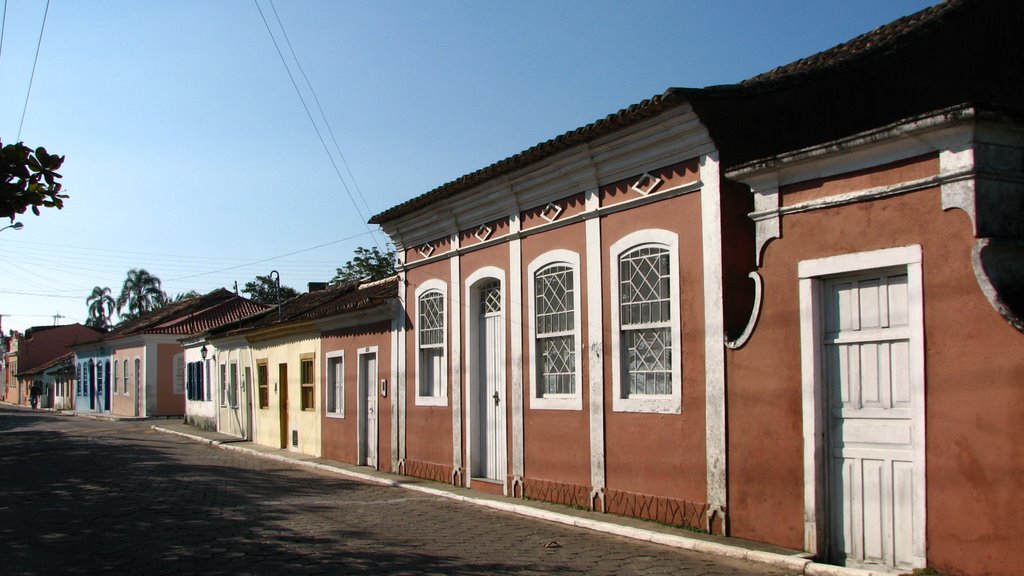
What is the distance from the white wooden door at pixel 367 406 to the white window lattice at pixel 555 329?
601cm

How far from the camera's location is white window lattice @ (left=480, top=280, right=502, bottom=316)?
43.5 feet

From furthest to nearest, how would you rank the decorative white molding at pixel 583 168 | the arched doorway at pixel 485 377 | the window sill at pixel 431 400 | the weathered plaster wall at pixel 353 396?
the weathered plaster wall at pixel 353 396, the window sill at pixel 431 400, the arched doorway at pixel 485 377, the decorative white molding at pixel 583 168

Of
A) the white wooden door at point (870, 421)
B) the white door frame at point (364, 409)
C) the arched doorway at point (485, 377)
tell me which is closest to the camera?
the white wooden door at point (870, 421)

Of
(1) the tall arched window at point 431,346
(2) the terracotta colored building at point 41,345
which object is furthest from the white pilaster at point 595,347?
(2) the terracotta colored building at point 41,345

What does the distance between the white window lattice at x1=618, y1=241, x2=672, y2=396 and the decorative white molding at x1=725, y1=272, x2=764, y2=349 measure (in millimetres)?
1058

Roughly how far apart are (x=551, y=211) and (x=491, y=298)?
2.21m

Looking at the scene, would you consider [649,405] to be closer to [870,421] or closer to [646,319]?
[646,319]

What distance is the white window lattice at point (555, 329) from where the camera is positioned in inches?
451

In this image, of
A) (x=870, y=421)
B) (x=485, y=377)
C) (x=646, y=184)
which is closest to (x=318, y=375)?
(x=485, y=377)

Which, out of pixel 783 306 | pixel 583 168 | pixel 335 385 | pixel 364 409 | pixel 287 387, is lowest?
pixel 364 409

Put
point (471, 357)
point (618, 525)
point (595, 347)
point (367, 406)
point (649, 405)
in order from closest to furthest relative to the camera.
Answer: point (618, 525) → point (649, 405) → point (595, 347) → point (471, 357) → point (367, 406)

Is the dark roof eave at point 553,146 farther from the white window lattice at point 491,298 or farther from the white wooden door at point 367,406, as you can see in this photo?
the white wooden door at point 367,406

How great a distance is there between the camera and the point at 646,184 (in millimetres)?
10008

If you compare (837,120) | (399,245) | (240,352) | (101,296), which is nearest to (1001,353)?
(837,120)
